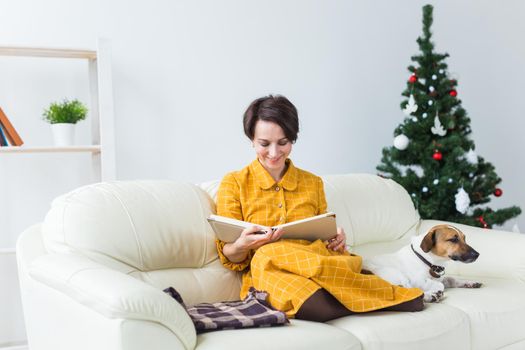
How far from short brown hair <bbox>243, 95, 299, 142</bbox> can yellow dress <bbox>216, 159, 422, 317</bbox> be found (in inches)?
6.4

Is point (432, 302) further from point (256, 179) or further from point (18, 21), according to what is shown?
point (18, 21)

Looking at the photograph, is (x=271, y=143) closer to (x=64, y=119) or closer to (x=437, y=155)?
(x=64, y=119)

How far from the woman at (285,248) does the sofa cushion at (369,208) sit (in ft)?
1.10

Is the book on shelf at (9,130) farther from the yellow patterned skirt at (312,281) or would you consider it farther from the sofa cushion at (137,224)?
the yellow patterned skirt at (312,281)

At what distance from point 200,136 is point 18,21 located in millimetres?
1106

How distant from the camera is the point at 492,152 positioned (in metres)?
4.86

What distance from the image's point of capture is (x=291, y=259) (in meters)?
2.27

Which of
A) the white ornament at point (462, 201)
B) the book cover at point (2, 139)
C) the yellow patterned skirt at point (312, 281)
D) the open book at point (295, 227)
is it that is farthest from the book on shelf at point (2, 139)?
the white ornament at point (462, 201)

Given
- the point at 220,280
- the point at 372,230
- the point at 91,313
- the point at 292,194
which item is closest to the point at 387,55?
the point at 372,230

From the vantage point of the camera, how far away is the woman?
7.20ft

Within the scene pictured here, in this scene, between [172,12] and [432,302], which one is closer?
[432,302]

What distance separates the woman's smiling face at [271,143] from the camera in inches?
97.4

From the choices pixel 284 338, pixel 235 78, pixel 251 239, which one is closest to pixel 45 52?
pixel 235 78

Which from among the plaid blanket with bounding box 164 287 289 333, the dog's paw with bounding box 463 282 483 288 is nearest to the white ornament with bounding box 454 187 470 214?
the dog's paw with bounding box 463 282 483 288
